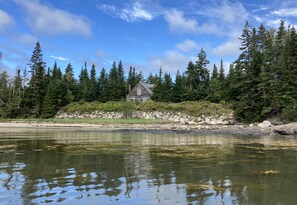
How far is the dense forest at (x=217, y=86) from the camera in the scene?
49.3 meters

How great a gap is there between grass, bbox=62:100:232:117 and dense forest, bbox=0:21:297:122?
2.94 m

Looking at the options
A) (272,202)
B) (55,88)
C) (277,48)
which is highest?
(277,48)

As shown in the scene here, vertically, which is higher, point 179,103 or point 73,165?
point 179,103

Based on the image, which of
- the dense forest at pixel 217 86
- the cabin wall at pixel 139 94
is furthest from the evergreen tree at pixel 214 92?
the cabin wall at pixel 139 94

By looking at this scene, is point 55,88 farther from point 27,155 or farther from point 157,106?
point 27,155

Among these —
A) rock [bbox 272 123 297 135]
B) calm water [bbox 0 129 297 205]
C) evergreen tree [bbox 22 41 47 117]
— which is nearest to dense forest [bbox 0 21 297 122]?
evergreen tree [bbox 22 41 47 117]

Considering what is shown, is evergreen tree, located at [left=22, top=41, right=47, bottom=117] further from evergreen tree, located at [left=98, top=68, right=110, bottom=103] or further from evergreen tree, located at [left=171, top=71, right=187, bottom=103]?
evergreen tree, located at [left=171, top=71, right=187, bottom=103]

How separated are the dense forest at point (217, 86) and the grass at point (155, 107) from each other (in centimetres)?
294

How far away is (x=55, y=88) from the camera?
72.6 meters

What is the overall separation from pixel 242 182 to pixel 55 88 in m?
66.4

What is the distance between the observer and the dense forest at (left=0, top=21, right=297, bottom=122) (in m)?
49.3

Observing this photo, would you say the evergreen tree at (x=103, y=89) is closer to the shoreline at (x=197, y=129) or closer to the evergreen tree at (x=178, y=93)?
the evergreen tree at (x=178, y=93)

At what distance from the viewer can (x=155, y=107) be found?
2576 inches

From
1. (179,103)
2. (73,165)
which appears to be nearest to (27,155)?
(73,165)
